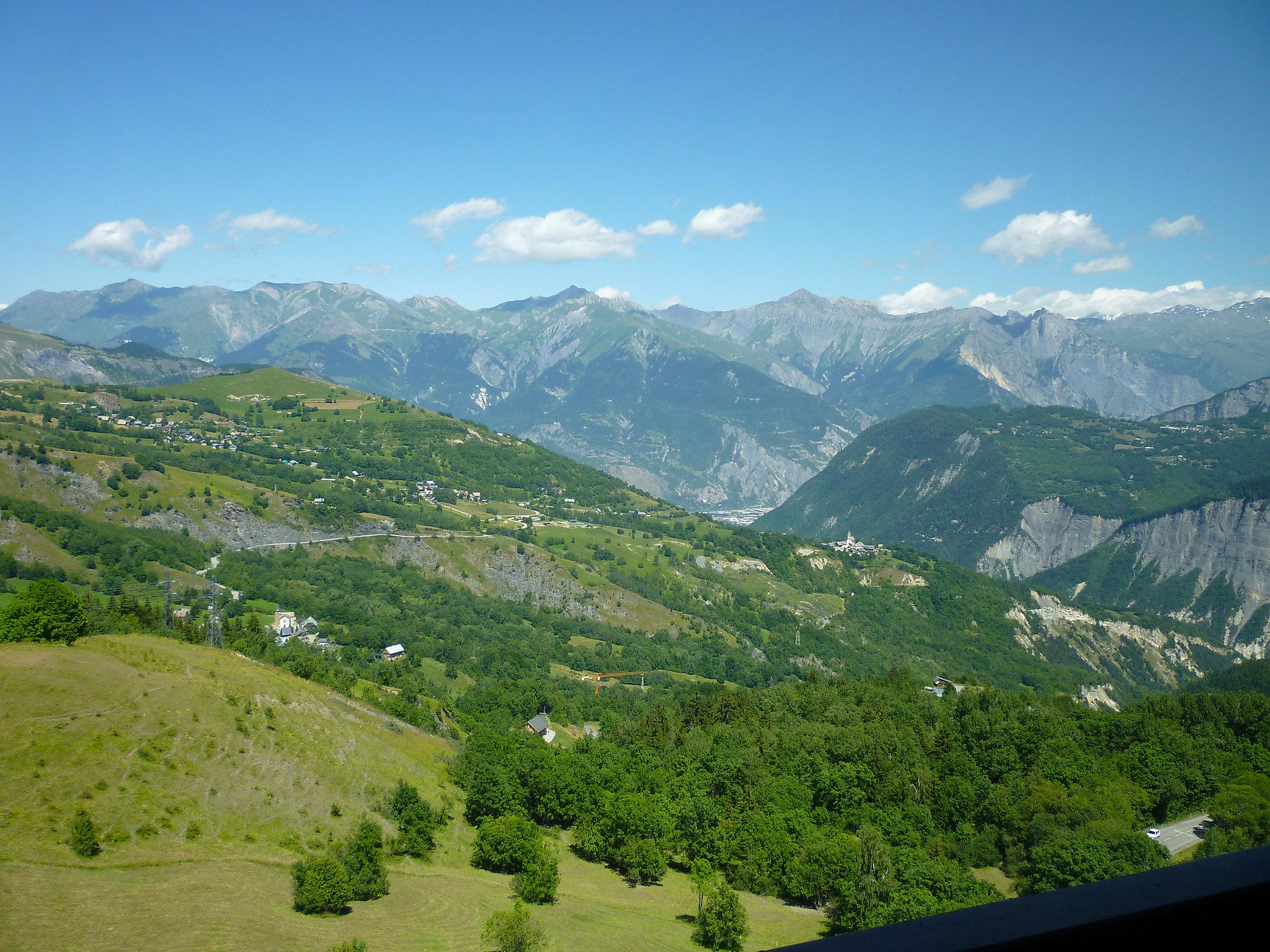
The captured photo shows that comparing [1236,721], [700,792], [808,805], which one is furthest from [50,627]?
[1236,721]

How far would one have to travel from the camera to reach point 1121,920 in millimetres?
2910

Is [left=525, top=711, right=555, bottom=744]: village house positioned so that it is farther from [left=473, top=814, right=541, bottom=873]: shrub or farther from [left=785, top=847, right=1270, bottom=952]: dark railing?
[left=785, top=847, right=1270, bottom=952]: dark railing

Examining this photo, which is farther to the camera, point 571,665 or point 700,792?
point 571,665

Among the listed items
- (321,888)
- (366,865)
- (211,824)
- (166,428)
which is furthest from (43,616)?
(166,428)

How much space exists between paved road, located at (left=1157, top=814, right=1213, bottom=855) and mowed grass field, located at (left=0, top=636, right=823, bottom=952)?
22036 millimetres

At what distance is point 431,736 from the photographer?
56781 millimetres

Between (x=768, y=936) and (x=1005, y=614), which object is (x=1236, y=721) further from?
(x=1005, y=614)

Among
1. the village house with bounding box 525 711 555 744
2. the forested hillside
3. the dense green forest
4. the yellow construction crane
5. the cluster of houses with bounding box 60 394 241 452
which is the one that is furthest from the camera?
the cluster of houses with bounding box 60 394 241 452

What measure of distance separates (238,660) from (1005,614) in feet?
536

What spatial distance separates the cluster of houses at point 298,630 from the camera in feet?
273

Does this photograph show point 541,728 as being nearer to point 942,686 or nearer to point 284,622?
point 284,622

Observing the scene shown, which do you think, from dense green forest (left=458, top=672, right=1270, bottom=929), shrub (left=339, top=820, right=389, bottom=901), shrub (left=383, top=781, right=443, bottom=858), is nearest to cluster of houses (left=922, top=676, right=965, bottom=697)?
dense green forest (left=458, top=672, right=1270, bottom=929)

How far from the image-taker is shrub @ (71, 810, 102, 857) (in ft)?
98.4

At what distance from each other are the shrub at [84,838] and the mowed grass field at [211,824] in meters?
0.40
